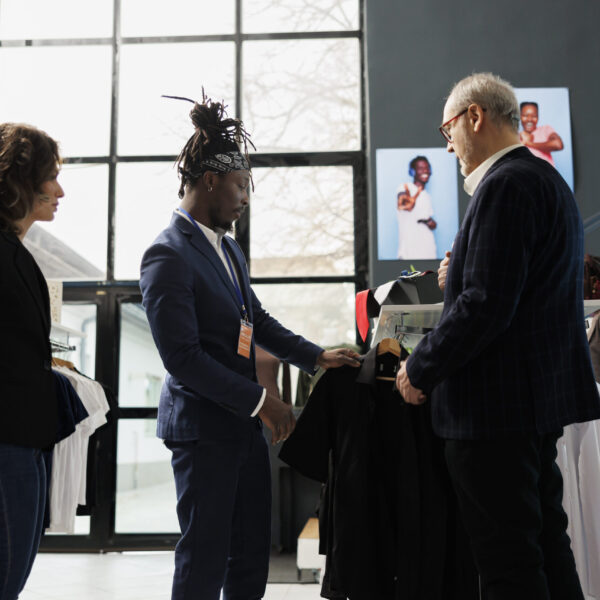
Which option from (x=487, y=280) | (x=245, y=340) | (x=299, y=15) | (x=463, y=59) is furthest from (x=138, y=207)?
(x=487, y=280)

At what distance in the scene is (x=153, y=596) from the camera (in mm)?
3561

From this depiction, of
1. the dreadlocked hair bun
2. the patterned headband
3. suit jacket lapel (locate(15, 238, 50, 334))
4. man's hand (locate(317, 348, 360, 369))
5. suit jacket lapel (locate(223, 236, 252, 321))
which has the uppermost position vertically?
the dreadlocked hair bun

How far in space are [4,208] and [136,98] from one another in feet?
14.5

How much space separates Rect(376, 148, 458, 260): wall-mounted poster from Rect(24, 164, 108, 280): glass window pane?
2179 mm

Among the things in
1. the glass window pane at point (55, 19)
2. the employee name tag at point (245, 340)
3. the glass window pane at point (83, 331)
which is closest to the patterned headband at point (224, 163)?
the employee name tag at point (245, 340)

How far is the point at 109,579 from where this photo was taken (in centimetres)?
400

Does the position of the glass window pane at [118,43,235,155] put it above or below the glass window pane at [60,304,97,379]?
above

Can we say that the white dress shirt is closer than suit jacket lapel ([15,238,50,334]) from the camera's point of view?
No

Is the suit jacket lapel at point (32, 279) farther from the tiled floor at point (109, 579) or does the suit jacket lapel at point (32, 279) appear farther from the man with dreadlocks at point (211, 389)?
the tiled floor at point (109, 579)

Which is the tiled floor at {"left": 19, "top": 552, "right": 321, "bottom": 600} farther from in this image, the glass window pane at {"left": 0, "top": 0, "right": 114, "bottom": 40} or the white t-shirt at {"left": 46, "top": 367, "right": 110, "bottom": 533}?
the glass window pane at {"left": 0, "top": 0, "right": 114, "bottom": 40}

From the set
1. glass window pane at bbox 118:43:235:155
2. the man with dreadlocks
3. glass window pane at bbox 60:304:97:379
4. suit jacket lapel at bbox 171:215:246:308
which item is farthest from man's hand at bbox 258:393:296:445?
glass window pane at bbox 118:43:235:155

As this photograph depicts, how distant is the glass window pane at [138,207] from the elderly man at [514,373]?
4042 mm

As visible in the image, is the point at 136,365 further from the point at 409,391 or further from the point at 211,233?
the point at 409,391

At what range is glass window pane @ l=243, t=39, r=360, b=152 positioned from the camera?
5.39 meters
